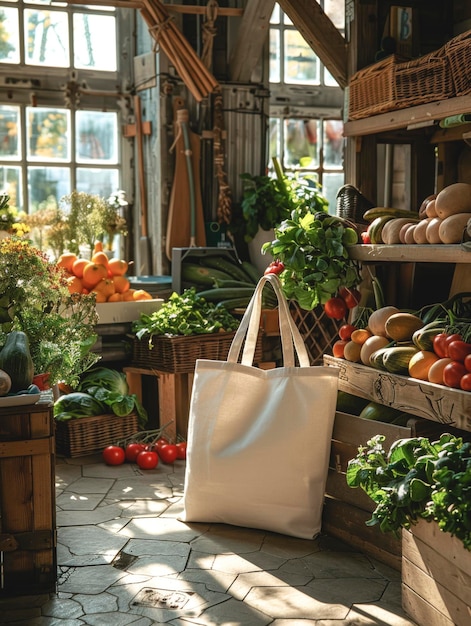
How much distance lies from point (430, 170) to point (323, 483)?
1.96 metres

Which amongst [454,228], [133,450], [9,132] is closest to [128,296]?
[133,450]

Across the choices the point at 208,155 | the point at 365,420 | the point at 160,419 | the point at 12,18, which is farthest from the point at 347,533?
the point at 12,18

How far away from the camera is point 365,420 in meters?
3.55

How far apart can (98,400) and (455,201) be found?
2915 mm

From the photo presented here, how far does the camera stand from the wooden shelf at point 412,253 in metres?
3.10

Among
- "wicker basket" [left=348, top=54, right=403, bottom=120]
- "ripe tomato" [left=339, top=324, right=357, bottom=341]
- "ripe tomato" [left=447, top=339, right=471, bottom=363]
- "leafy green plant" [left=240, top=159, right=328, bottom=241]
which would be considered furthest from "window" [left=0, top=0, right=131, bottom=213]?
"ripe tomato" [left=447, top=339, right=471, bottom=363]

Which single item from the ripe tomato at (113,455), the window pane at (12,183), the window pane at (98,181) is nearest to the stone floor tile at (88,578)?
the ripe tomato at (113,455)

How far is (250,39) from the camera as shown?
6.41 meters

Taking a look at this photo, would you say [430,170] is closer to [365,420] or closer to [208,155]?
[365,420]

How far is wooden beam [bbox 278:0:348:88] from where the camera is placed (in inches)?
170

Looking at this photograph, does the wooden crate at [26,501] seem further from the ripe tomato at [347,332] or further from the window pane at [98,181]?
the window pane at [98,181]

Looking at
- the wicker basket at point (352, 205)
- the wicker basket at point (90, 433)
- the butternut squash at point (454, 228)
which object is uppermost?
the wicker basket at point (352, 205)

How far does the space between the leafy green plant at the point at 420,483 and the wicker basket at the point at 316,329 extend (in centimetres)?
189

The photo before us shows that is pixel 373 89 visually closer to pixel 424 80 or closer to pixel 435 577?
pixel 424 80
